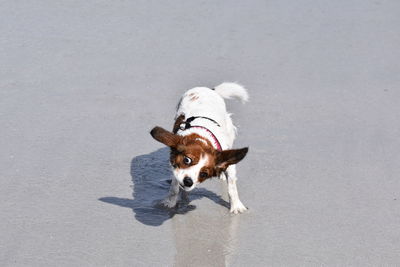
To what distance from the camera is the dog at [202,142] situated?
4699mm

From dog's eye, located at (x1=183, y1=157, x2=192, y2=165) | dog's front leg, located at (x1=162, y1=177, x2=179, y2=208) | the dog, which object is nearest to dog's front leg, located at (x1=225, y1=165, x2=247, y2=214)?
the dog

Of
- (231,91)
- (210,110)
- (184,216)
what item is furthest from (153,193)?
(231,91)

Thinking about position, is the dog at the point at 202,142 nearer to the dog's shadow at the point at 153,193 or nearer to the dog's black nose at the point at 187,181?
the dog's black nose at the point at 187,181

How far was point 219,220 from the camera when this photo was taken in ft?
17.6

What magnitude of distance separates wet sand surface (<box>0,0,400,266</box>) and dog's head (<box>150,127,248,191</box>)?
0.52 meters

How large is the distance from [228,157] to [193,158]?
9.6 inches

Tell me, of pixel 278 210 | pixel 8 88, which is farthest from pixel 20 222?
pixel 8 88

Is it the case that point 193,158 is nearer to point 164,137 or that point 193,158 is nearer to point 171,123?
point 164,137

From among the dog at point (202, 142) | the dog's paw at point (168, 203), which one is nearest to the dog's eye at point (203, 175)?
the dog at point (202, 142)

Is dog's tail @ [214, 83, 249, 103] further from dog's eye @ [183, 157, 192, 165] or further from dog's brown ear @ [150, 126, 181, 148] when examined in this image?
dog's eye @ [183, 157, 192, 165]

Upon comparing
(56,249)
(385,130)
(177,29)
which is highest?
(177,29)

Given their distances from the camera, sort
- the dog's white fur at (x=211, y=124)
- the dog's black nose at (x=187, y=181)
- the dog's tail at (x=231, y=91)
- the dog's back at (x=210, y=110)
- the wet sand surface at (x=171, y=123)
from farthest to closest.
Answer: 1. the dog's tail at (x=231, y=91)
2. the dog's back at (x=210, y=110)
3. the dog's white fur at (x=211, y=124)
4. the wet sand surface at (x=171, y=123)
5. the dog's black nose at (x=187, y=181)

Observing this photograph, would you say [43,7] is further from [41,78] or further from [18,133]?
[18,133]

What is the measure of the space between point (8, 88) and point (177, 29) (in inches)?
98.0
